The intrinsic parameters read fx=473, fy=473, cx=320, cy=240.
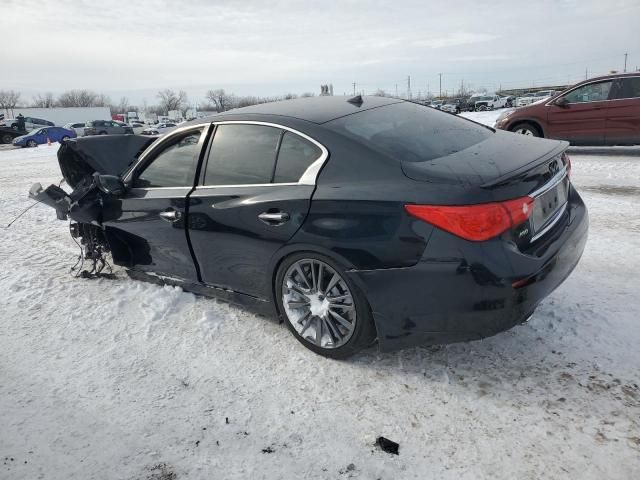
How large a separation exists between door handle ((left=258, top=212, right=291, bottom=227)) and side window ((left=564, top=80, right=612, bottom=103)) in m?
9.09

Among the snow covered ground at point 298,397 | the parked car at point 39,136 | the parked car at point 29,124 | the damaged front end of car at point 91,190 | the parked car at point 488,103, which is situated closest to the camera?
the snow covered ground at point 298,397

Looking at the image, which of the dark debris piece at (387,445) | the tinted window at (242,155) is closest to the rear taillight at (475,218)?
the dark debris piece at (387,445)

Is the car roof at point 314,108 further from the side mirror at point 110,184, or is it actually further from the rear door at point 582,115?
the rear door at point 582,115

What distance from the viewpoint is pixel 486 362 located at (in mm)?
2789

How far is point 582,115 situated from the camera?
9516 mm

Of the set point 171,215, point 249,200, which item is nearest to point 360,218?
point 249,200

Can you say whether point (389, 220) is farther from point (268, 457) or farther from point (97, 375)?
point (97, 375)

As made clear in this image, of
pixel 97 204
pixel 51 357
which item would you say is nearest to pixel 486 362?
pixel 51 357

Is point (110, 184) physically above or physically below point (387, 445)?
above

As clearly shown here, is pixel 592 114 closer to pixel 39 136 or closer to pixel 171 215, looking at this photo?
pixel 171 215

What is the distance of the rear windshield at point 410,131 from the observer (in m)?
2.76

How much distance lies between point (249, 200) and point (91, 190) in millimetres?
1996

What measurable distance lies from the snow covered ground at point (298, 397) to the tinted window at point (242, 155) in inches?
41.8

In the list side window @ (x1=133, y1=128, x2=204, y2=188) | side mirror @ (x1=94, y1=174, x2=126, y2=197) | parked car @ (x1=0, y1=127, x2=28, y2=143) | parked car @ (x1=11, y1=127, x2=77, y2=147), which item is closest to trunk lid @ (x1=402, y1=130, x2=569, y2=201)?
side window @ (x1=133, y1=128, x2=204, y2=188)
